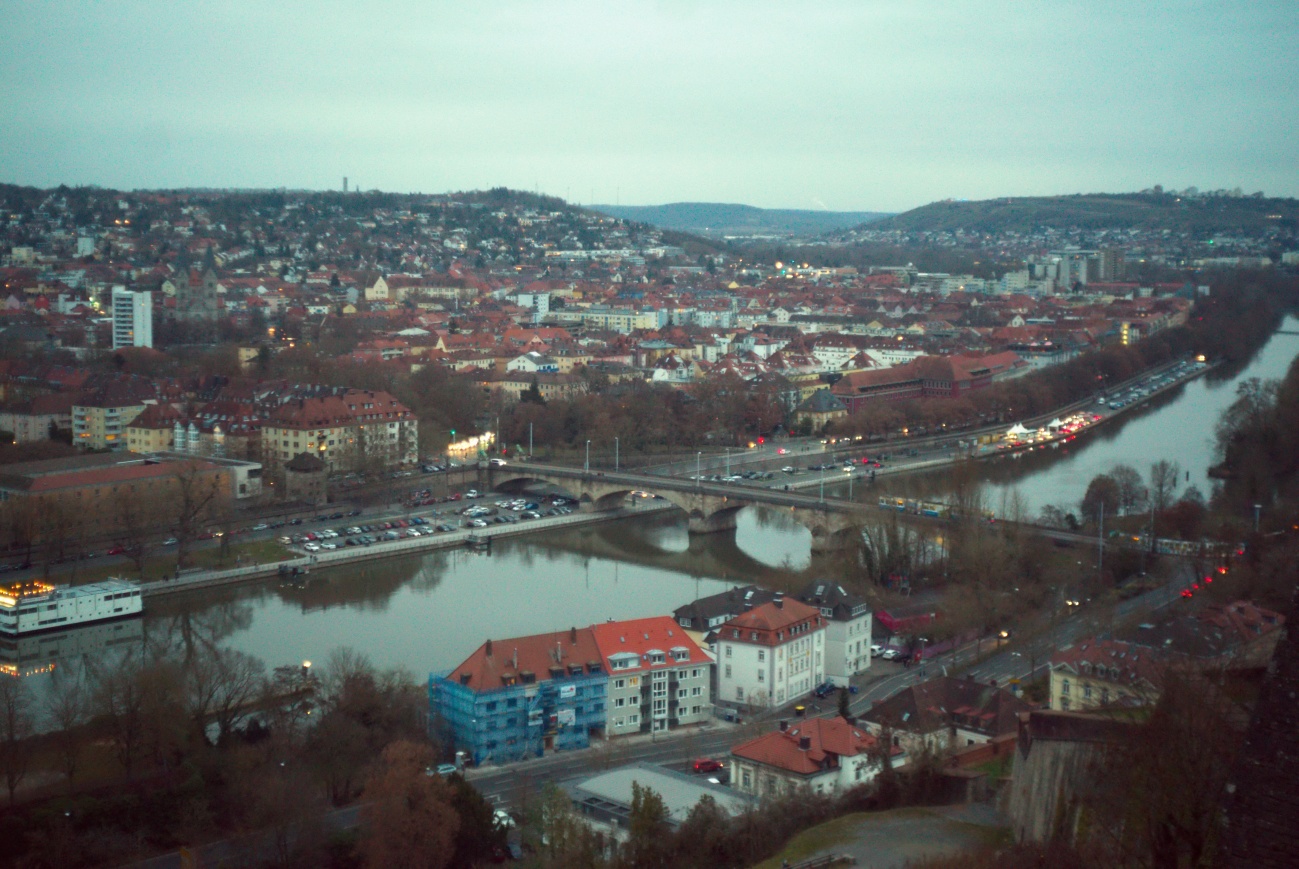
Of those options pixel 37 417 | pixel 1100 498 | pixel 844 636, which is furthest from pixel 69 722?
pixel 37 417

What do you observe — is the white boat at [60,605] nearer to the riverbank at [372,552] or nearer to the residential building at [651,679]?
the riverbank at [372,552]

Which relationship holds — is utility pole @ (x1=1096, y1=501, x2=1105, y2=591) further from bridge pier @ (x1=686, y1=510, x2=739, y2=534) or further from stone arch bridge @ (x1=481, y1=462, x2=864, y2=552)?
bridge pier @ (x1=686, y1=510, x2=739, y2=534)

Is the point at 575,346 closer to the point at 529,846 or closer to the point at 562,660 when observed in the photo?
the point at 562,660

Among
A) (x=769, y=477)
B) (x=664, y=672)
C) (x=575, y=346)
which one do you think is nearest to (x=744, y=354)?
(x=575, y=346)

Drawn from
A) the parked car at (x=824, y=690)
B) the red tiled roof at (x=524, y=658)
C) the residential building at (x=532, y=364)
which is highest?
the residential building at (x=532, y=364)

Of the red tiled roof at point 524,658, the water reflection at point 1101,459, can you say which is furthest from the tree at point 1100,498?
the red tiled roof at point 524,658

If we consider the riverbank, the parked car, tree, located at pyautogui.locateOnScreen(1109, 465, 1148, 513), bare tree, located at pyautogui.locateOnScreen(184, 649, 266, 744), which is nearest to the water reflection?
tree, located at pyautogui.locateOnScreen(1109, 465, 1148, 513)
